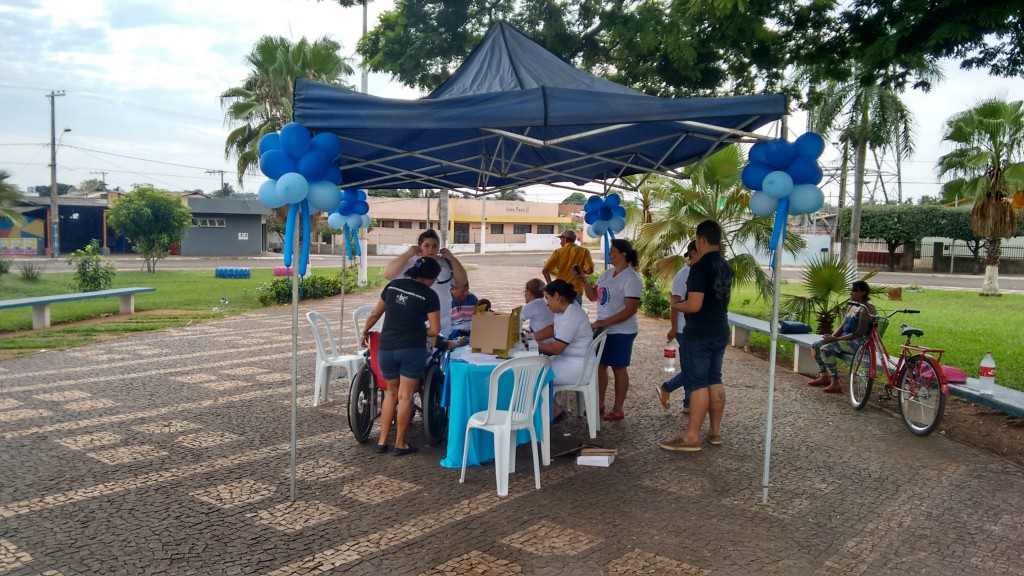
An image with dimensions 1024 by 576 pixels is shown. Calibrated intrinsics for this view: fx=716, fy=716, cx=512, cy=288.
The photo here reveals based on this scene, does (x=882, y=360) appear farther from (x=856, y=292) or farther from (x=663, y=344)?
(x=663, y=344)

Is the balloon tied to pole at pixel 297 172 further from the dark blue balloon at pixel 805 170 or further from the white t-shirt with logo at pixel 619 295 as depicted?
the dark blue balloon at pixel 805 170

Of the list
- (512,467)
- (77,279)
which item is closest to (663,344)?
(512,467)

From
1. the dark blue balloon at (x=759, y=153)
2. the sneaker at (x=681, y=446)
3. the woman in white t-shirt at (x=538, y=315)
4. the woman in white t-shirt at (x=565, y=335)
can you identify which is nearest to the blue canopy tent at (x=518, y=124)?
the dark blue balloon at (x=759, y=153)

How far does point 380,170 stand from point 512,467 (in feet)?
11.9

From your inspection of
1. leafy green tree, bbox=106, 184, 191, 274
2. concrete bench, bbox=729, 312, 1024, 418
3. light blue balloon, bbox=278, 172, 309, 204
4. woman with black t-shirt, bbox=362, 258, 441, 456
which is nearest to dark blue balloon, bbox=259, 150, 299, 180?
light blue balloon, bbox=278, 172, 309, 204

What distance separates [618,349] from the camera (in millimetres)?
6355

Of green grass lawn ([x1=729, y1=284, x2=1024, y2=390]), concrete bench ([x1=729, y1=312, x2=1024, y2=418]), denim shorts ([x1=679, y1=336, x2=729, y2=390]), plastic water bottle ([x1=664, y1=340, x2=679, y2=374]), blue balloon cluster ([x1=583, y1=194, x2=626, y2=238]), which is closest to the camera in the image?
denim shorts ([x1=679, y1=336, x2=729, y2=390])

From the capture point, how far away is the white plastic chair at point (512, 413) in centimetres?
473

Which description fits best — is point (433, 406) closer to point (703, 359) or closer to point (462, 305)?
point (462, 305)

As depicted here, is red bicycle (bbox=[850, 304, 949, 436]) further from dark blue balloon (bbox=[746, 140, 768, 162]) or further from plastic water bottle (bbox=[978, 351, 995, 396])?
dark blue balloon (bbox=[746, 140, 768, 162])

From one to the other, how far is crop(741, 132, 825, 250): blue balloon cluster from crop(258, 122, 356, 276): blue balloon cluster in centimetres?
289

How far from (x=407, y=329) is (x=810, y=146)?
3.03 meters

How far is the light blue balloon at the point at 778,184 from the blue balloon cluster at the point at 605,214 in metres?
4.62

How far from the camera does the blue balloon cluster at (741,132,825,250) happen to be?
4.65m
